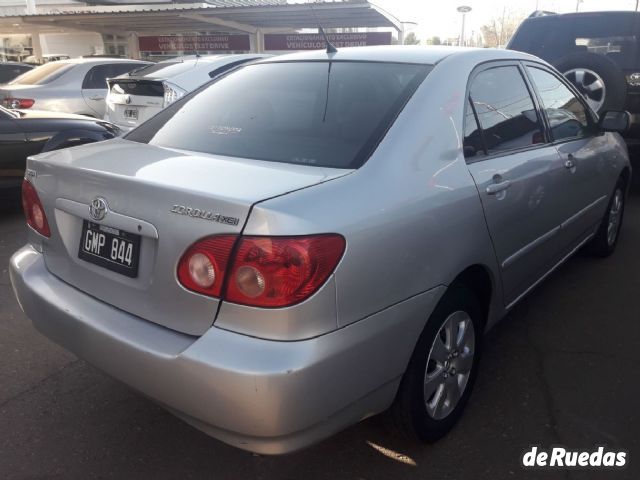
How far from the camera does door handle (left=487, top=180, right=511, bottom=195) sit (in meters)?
2.56

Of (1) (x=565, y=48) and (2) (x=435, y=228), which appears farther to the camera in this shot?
(1) (x=565, y=48)

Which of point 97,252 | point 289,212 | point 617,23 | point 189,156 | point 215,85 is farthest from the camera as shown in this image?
point 617,23

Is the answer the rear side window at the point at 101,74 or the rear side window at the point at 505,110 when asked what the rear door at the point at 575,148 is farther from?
the rear side window at the point at 101,74

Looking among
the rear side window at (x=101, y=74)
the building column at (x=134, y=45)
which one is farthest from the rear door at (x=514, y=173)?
the building column at (x=134, y=45)

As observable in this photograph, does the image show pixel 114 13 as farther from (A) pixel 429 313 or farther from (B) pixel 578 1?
(B) pixel 578 1

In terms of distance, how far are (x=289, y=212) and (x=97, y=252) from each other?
823 mm

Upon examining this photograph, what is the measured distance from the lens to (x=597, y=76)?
18.2ft

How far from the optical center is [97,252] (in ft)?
7.07

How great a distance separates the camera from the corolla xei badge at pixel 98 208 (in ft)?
6.82

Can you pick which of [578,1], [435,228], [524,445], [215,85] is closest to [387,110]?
[435,228]

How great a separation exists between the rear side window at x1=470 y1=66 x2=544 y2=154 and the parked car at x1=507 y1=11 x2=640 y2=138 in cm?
285

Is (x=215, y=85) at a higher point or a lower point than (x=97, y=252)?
higher

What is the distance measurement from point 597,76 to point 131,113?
5449mm

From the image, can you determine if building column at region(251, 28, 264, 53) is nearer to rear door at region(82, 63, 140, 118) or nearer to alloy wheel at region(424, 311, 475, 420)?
rear door at region(82, 63, 140, 118)
